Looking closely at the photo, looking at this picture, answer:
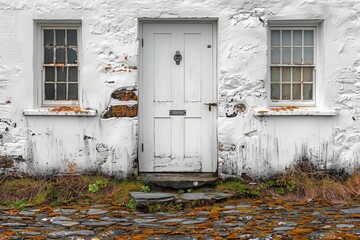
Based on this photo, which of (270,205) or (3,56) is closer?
(270,205)

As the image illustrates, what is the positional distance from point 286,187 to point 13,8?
532 cm

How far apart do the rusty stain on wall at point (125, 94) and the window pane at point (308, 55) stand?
296 centimetres

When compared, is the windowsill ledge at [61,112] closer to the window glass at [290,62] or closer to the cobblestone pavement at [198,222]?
the cobblestone pavement at [198,222]

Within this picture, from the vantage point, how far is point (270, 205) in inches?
366

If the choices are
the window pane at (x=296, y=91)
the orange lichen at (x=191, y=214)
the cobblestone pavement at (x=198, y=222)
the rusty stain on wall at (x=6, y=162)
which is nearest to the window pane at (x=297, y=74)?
the window pane at (x=296, y=91)

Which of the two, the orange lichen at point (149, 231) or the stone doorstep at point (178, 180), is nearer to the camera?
the orange lichen at point (149, 231)

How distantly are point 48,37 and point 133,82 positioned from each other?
1664 millimetres

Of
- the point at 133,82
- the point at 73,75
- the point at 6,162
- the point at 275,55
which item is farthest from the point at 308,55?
the point at 6,162

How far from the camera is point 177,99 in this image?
10727 mm

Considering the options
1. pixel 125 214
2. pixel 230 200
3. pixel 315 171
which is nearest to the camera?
pixel 125 214

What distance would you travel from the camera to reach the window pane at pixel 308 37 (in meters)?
10.8

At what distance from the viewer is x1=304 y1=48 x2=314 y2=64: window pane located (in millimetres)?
10828

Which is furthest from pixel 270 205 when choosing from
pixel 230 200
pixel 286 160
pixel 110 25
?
pixel 110 25

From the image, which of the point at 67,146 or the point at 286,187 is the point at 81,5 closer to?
the point at 67,146
